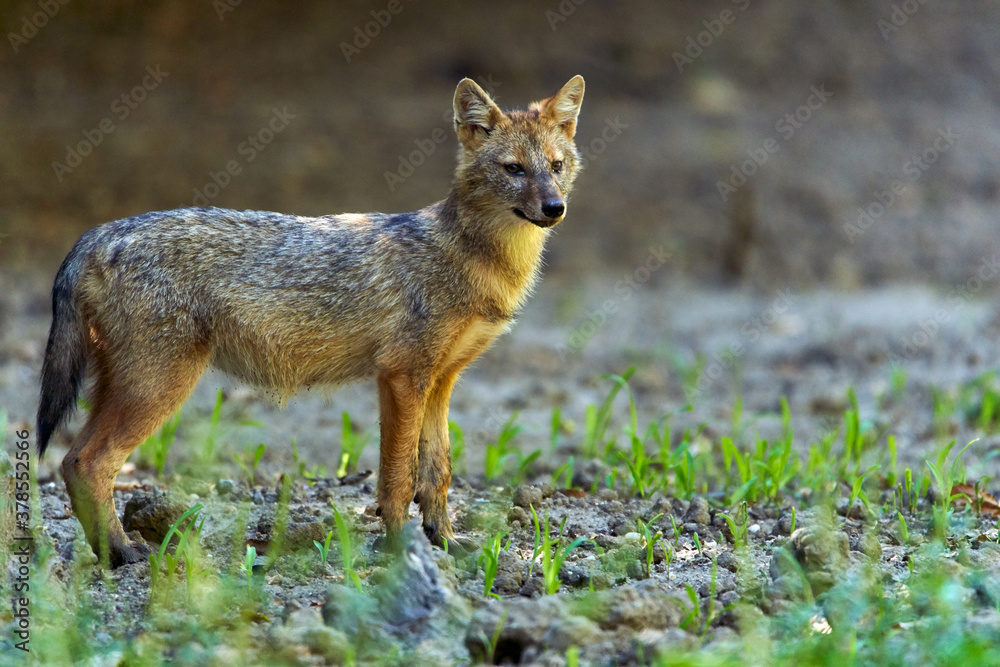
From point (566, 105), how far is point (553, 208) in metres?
0.93

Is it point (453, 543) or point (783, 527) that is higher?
point (783, 527)

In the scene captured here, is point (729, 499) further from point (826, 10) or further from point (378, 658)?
point (826, 10)

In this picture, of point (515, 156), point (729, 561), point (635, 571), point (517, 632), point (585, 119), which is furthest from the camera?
point (585, 119)

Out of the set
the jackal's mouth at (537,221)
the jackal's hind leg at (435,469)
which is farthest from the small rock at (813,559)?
the jackal's mouth at (537,221)

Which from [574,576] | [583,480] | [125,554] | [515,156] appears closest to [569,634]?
[574,576]

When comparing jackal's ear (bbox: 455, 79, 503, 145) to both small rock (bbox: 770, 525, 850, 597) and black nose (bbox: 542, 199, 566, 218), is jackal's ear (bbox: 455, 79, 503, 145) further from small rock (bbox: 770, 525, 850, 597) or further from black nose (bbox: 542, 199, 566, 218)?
small rock (bbox: 770, 525, 850, 597)

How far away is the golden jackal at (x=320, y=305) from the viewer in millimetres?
4859

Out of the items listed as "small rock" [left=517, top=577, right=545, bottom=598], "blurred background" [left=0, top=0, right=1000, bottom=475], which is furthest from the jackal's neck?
"blurred background" [left=0, top=0, right=1000, bottom=475]

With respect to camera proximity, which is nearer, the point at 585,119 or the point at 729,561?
the point at 729,561

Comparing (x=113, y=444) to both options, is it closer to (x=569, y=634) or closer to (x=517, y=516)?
(x=517, y=516)

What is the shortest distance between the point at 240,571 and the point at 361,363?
1.26m

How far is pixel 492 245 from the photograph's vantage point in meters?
5.39

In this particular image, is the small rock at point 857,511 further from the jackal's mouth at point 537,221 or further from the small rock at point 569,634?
the small rock at point 569,634

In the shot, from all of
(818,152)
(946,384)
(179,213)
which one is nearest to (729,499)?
(179,213)
